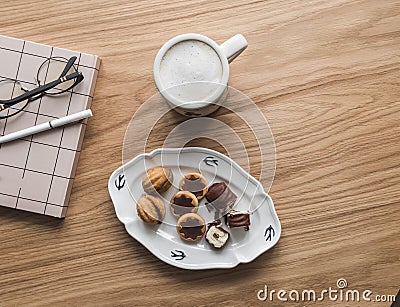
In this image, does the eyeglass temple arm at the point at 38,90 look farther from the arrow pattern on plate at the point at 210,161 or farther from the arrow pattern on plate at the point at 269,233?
the arrow pattern on plate at the point at 269,233

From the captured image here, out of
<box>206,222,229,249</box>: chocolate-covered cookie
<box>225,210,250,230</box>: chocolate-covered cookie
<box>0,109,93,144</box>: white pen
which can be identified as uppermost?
<box>0,109,93,144</box>: white pen

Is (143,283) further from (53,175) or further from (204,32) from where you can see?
(204,32)

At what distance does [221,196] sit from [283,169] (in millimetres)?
104

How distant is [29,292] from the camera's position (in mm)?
1000

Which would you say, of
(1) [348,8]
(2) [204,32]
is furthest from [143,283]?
(1) [348,8]

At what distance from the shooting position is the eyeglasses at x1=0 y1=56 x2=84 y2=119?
98 cm

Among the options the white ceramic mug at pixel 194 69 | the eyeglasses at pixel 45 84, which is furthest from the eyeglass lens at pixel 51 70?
the white ceramic mug at pixel 194 69

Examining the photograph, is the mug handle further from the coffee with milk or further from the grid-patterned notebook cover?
the grid-patterned notebook cover

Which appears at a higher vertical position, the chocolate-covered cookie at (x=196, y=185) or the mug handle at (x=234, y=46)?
the mug handle at (x=234, y=46)

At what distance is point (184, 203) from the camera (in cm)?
98

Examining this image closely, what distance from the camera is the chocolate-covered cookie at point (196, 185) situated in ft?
3.23

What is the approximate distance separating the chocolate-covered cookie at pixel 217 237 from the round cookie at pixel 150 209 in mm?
77

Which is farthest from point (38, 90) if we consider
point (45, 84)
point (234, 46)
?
point (234, 46)

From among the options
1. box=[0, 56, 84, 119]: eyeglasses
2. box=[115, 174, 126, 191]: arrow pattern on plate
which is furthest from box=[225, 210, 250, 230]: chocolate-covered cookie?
box=[0, 56, 84, 119]: eyeglasses
